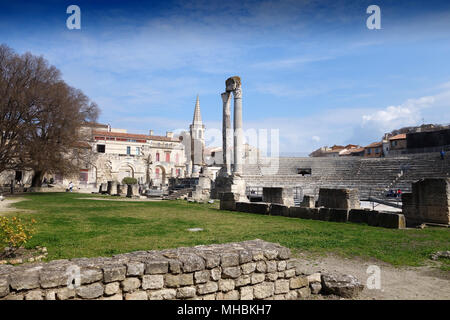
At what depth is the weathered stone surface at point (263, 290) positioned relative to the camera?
4.61 metres

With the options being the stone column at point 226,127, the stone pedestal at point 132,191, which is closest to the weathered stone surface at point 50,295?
the stone column at point 226,127

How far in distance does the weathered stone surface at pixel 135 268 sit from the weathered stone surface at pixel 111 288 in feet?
0.58

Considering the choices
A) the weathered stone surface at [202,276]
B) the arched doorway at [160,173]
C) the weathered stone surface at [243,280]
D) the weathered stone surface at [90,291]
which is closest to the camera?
the weathered stone surface at [90,291]

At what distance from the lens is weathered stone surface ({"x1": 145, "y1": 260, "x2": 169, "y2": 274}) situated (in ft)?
12.8

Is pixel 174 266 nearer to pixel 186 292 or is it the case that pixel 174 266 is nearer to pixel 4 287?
pixel 186 292

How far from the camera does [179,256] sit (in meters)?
4.22

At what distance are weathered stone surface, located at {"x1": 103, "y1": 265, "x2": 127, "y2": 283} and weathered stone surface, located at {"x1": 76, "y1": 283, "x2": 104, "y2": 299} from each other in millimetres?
105

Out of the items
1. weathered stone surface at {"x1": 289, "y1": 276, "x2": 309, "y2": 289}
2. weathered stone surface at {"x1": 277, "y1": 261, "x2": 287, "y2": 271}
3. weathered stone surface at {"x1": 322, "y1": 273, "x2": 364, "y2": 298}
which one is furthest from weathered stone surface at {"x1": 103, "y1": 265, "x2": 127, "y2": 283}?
weathered stone surface at {"x1": 322, "y1": 273, "x2": 364, "y2": 298}

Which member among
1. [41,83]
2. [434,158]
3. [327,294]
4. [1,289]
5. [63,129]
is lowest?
[327,294]

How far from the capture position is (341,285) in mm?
4715

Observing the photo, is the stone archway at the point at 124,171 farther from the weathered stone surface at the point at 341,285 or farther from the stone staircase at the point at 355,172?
the weathered stone surface at the point at 341,285

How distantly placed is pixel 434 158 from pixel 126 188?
28.2 metres
